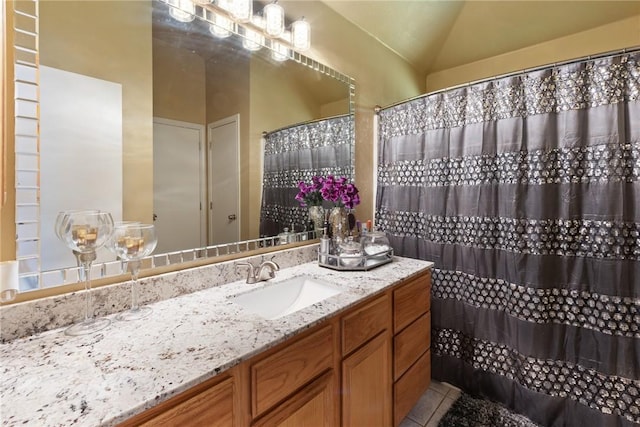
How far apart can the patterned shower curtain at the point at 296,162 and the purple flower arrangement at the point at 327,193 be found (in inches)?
1.7

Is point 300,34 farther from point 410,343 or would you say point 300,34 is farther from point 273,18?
point 410,343

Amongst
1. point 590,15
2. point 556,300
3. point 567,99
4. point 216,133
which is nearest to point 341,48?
point 216,133

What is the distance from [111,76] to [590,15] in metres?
3.00

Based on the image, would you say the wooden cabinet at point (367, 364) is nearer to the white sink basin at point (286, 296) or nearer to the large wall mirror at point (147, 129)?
the white sink basin at point (286, 296)

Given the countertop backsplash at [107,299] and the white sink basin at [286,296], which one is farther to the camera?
the white sink basin at [286,296]

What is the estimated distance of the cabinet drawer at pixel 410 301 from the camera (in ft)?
4.58

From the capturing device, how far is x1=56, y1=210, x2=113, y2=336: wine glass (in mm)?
893

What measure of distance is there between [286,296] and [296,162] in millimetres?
793

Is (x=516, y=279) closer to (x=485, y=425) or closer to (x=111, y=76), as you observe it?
(x=485, y=425)

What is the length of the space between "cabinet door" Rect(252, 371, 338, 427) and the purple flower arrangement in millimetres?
947

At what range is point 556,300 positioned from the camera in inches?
58.4

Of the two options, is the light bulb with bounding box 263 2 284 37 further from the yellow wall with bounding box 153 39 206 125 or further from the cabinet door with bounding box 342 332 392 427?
the cabinet door with bounding box 342 332 392 427

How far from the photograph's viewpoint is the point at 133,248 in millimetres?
986

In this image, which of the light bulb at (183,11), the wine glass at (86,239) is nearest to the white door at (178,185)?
the wine glass at (86,239)
